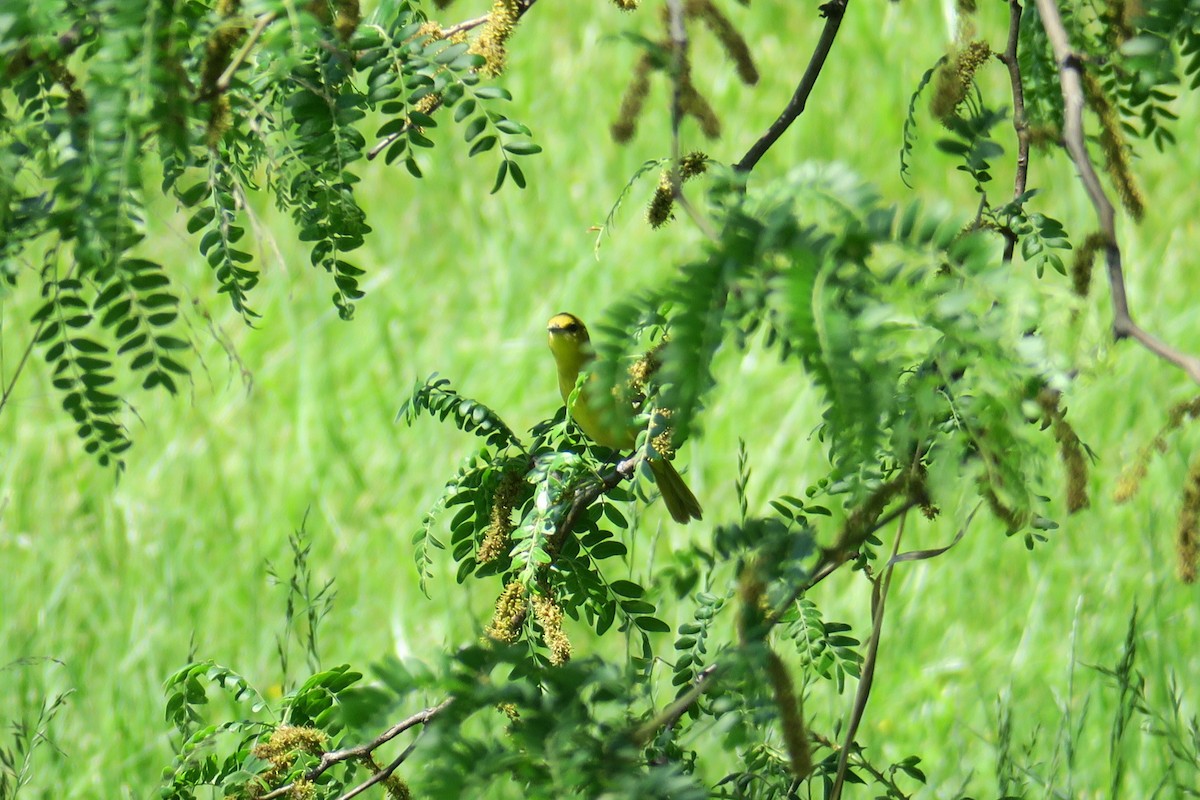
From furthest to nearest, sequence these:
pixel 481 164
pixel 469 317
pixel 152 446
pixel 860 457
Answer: pixel 481 164
pixel 469 317
pixel 152 446
pixel 860 457

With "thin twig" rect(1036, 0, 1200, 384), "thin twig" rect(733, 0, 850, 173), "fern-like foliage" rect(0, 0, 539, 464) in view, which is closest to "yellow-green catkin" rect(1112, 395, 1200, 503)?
"thin twig" rect(1036, 0, 1200, 384)

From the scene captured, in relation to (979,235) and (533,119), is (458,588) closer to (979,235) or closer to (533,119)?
(533,119)

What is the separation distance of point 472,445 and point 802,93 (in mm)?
3023

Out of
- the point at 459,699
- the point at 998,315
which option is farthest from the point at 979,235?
the point at 459,699

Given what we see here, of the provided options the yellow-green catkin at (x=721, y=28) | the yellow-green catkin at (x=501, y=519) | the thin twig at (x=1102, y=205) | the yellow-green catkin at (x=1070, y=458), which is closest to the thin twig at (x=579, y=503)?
the yellow-green catkin at (x=501, y=519)

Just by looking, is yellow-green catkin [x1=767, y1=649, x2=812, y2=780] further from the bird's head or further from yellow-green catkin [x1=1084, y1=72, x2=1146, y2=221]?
the bird's head

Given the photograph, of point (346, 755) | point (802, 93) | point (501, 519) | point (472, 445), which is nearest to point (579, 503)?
point (501, 519)

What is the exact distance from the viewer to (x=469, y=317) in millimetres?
5508

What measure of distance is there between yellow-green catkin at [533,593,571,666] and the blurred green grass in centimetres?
94

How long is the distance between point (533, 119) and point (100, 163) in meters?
5.27

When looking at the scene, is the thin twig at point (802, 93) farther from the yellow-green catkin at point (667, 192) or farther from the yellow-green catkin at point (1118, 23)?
the yellow-green catkin at point (1118, 23)

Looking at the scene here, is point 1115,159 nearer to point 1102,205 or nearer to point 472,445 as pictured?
point 1102,205

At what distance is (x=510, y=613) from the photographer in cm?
184

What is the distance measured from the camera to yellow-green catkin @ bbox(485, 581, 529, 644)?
180 cm
